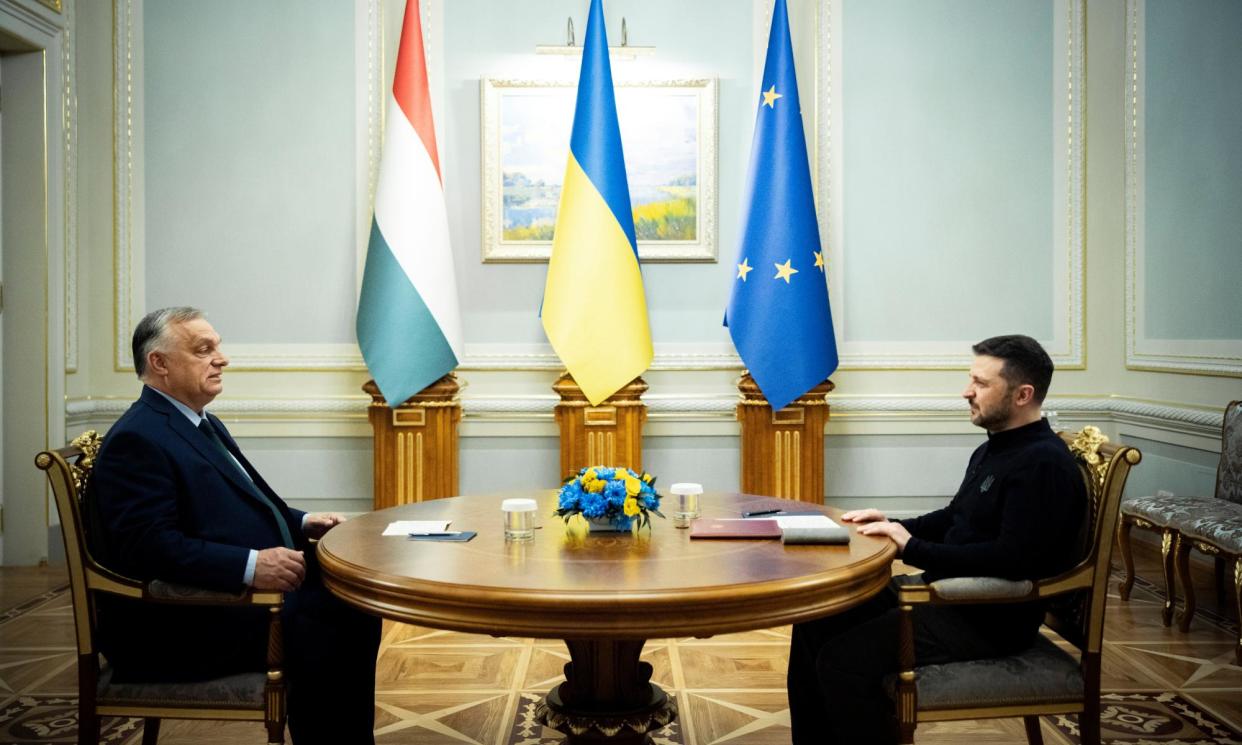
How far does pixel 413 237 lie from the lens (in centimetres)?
481

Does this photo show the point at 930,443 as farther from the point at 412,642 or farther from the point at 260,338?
the point at 260,338

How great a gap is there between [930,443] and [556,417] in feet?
6.77

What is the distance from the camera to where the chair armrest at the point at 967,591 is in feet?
6.72

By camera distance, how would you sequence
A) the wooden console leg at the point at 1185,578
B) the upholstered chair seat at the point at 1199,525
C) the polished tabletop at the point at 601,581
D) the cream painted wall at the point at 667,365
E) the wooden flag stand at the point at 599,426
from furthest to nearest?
1. the cream painted wall at the point at 667,365
2. the wooden flag stand at the point at 599,426
3. the wooden console leg at the point at 1185,578
4. the upholstered chair seat at the point at 1199,525
5. the polished tabletop at the point at 601,581

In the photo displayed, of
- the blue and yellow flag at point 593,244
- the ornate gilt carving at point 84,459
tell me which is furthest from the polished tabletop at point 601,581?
the blue and yellow flag at point 593,244

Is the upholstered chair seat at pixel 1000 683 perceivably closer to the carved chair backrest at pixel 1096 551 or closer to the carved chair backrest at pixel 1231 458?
the carved chair backrest at pixel 1096 551

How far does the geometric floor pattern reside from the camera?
2863 mm

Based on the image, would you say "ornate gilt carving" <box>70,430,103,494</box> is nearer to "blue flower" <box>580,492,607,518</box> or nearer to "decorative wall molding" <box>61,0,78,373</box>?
"blue flower" <box>580,492,607,518</box>

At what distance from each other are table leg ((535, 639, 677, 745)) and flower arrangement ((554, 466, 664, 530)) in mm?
329

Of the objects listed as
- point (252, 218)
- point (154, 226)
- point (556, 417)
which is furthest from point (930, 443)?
point (154, 226)

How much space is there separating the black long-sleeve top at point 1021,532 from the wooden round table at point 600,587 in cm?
16

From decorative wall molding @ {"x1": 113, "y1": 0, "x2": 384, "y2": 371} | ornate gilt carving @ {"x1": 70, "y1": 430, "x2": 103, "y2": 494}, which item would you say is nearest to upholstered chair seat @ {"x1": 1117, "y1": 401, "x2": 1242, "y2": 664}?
ornate gilt carving @ {"x1": 70, "y1": 430, "x2": 103, "y2": 494}

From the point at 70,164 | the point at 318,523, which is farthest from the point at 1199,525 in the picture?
the point at 70,164

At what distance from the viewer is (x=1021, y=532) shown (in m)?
2.10
